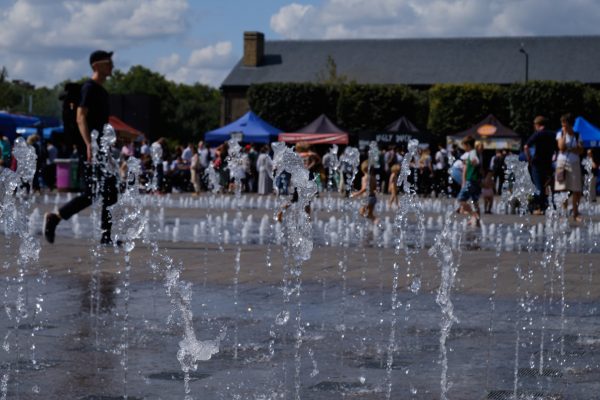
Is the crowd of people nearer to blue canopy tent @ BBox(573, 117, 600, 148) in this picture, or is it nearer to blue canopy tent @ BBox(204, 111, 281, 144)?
blue canopy tent @ BBox(204, 111, 281, 144)

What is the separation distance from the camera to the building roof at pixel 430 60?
85812mm

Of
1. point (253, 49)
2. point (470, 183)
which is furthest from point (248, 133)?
point (253, 49)

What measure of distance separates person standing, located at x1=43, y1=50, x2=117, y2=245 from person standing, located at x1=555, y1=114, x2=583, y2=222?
8.90 m

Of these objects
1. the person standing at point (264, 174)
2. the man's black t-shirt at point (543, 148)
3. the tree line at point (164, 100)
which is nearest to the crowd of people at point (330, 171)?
the person standing at point (264, 174)

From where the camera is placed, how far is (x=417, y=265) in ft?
35.7

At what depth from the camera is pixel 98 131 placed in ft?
38.0

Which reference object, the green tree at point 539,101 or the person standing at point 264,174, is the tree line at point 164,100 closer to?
the green tree at point 539,101

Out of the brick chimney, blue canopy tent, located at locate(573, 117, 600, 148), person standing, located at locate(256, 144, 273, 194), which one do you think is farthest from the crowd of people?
the brick chimney

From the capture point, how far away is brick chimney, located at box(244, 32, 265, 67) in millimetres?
91500

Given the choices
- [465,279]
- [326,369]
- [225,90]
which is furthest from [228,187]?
[225,90]

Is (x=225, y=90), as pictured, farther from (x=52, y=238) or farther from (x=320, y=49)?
(x=52, y=238)

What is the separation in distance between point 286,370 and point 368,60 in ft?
284

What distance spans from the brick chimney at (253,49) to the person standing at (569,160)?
73.5m

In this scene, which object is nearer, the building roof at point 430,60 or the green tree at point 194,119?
the building roof at point 430,60
